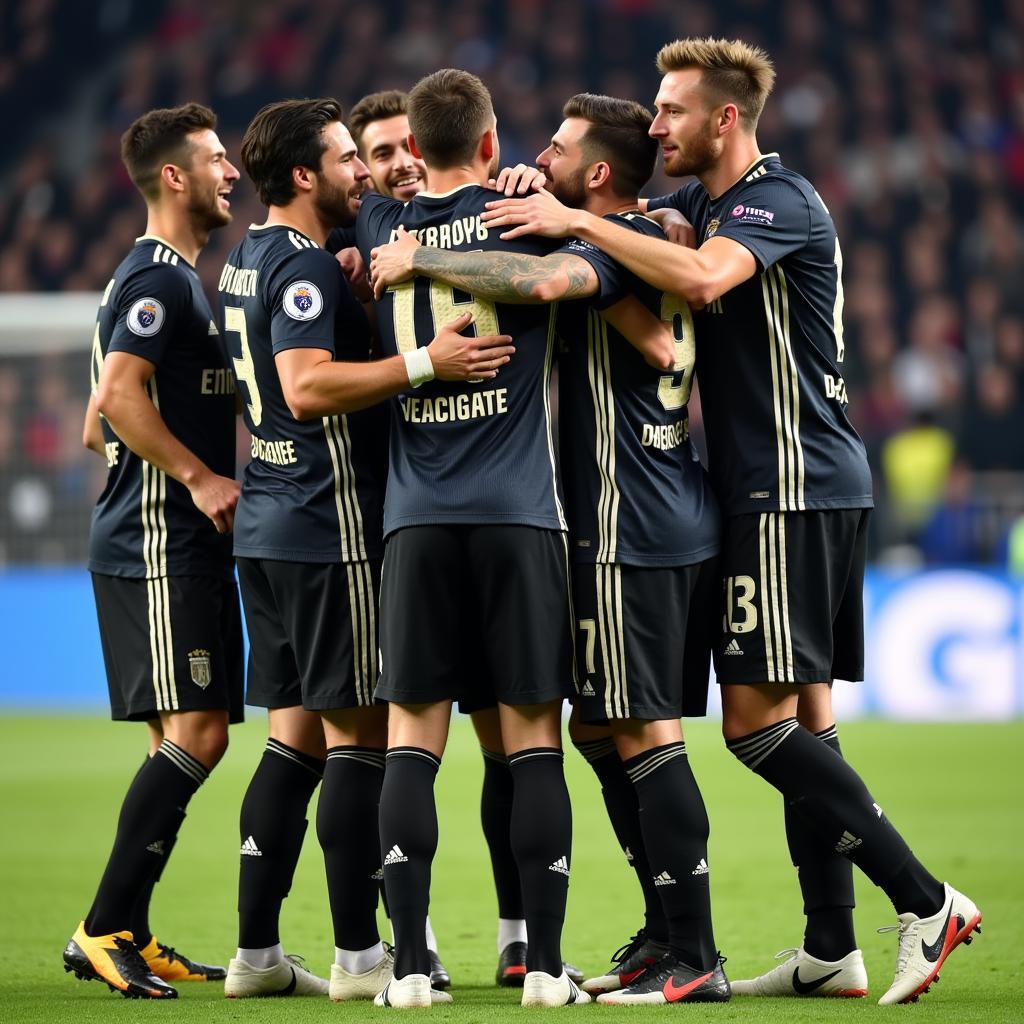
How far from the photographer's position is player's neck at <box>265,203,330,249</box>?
444 cm

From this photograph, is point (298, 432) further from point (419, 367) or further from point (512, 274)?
point (512, 274)

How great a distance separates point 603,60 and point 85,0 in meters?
6.16

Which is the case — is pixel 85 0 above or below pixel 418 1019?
above

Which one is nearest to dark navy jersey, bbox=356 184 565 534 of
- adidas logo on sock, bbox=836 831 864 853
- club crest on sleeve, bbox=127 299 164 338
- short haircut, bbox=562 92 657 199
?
short haircut, bbox=562 92 657 199

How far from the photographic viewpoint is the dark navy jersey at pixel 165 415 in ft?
15.6

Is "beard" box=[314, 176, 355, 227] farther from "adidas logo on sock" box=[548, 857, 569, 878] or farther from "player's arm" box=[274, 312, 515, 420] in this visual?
"adidas logo on sock" box=[548, 857, 569, 878]

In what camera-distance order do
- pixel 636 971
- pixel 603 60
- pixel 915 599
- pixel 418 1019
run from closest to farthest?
pixel 418 1019 < pixel 636 971 < pixel 915 599 < pixel 603 60

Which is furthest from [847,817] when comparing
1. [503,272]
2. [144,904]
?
[144,904]

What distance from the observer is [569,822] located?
4.02 meters

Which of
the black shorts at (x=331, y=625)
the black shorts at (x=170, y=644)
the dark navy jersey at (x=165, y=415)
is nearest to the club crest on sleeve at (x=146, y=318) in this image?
the dark navy jersey at (x=165, y=415)

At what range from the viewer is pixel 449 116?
4078 millimetres

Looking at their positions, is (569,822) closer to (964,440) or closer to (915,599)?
(915,599)

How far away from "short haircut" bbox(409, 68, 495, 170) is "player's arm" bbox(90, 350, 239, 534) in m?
1.12

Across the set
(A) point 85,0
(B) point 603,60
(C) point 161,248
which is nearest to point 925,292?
(B) point 603,60
